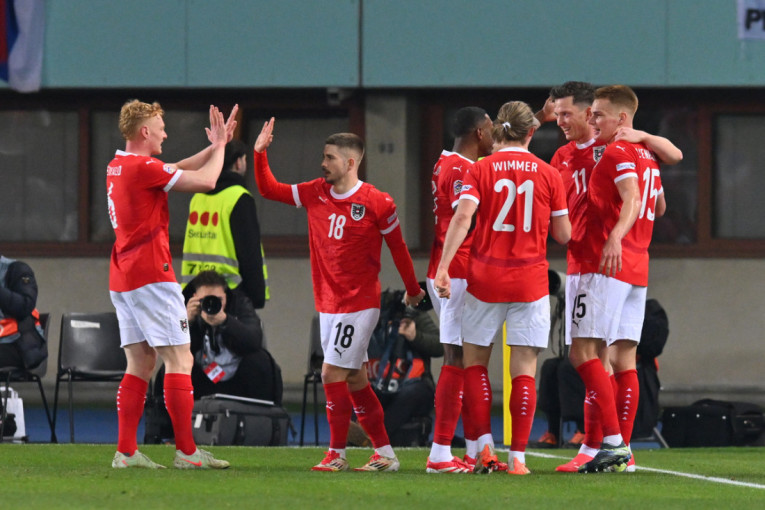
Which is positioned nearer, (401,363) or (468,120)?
(468,120)

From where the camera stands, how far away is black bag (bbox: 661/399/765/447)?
10781 mm

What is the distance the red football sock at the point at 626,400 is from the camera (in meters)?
7.54

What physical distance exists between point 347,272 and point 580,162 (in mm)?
1465

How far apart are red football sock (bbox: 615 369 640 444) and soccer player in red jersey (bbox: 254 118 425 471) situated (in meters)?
1.24

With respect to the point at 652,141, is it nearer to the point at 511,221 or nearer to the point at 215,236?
the point at 511,221

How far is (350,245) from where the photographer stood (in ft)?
23.9

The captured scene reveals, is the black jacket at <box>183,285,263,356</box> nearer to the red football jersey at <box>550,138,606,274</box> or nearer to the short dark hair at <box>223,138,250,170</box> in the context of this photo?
the short dark hair at <box>223,138,250,170</box>

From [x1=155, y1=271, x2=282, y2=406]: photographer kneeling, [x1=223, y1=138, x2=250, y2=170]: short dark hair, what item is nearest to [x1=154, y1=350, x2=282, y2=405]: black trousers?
[x1=155, y1=271, x2=282, y2=406]: photographer kneeling

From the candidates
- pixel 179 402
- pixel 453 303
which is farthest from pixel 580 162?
pixel 179 402

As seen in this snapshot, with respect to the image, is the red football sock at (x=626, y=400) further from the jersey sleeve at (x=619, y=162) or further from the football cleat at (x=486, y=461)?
the jersey sleeve at (x=619, y=162)
